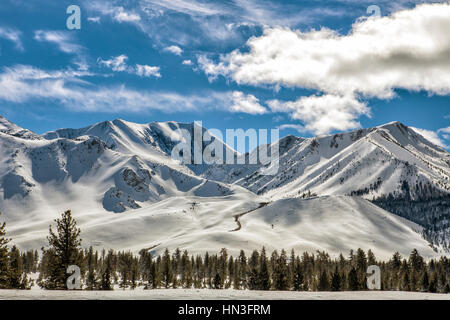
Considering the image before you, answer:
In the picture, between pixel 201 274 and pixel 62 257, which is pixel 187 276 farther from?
pixel 62 257

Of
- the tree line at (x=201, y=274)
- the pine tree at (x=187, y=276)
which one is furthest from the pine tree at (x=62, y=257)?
the pine tree at (x=187, y=276)

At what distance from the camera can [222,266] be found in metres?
169

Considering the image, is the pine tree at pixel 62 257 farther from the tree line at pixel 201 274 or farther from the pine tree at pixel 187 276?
A: the pine tree at pixel 187 276

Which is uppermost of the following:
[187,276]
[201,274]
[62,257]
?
[62,257]

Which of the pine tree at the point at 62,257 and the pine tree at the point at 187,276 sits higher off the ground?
the pine tree at the point at 62,257

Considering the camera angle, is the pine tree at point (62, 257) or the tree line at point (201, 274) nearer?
the pine tree at point (62, 257)

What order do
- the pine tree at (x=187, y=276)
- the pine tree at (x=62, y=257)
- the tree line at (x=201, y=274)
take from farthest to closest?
the pine tree at (x=187, y=276) → the tree line at (x=201, y=274) → the pine tree at (x=62, y=257)

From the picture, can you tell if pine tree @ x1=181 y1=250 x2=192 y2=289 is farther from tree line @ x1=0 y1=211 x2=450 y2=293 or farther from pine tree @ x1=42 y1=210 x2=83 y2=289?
pine tree @ x1=42 y1=210 x2=83 y2=289

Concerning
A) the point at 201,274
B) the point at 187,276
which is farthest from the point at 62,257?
the point at 201,274

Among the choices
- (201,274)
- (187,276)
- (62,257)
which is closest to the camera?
(62,257)
